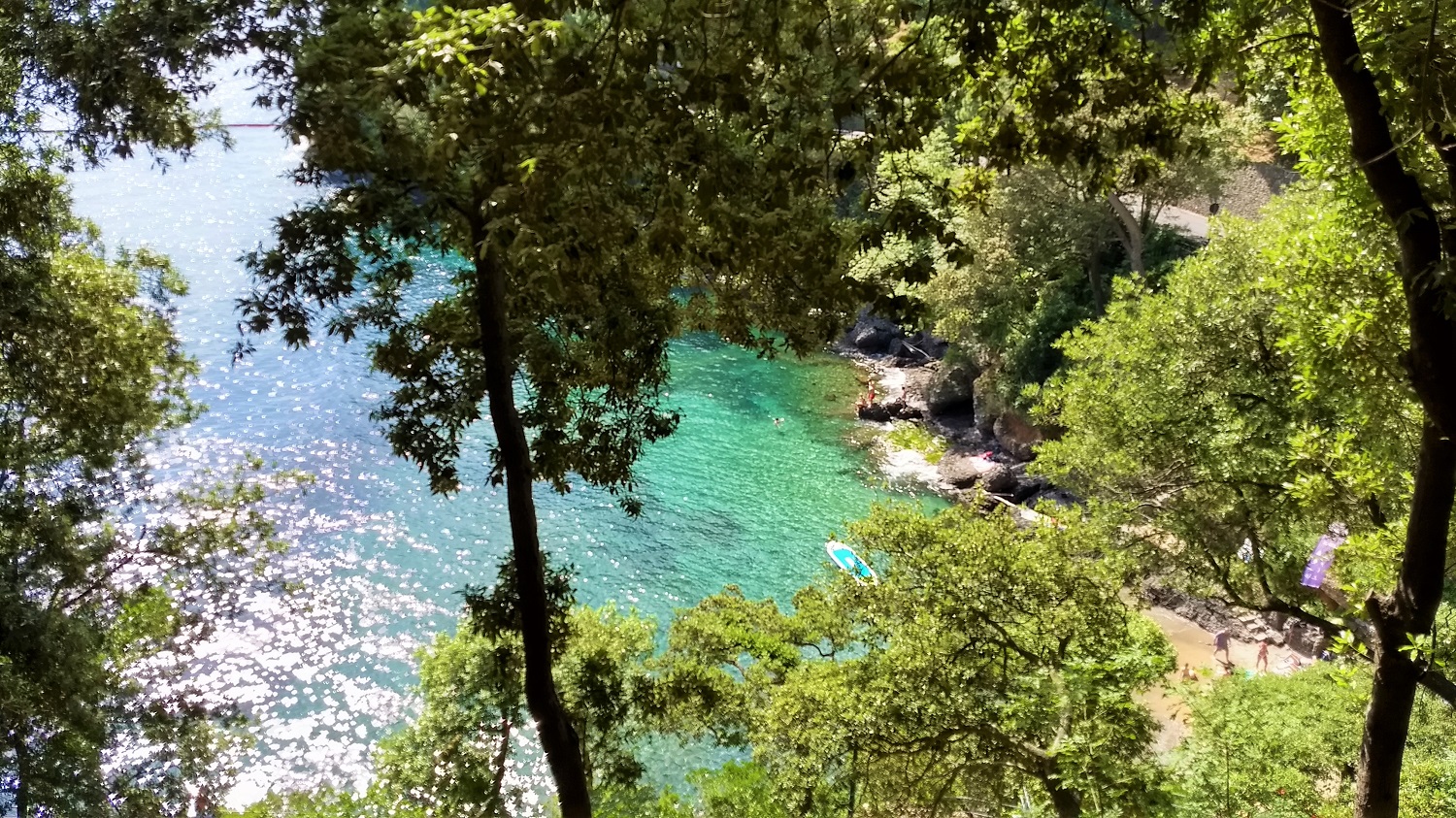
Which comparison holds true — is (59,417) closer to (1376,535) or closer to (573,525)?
(1376,535)

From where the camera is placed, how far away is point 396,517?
20.0 meters

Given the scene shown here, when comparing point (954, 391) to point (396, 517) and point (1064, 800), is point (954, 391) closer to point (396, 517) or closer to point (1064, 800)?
point (396, 517)

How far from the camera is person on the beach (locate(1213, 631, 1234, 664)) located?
15.3m

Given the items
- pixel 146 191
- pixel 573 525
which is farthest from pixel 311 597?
pixel 146 191

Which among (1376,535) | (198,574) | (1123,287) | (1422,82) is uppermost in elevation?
(1123,287)

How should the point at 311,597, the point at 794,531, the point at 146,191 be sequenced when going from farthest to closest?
the point at 146,191, the point at 794,531, the point at 311,597

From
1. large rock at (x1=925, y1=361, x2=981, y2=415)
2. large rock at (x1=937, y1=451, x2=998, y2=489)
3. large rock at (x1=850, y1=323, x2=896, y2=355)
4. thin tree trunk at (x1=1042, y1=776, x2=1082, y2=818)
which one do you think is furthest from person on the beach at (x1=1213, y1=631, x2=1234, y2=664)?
large rock at (x1=850, y1=323, x2=896, y2=355)

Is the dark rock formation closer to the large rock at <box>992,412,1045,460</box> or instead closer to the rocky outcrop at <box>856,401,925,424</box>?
the rocky outcrop at <box>856,401,925,424</box>

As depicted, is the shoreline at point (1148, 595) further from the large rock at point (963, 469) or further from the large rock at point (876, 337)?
the large rock at point (876, 337)

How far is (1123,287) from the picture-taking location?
13938mm

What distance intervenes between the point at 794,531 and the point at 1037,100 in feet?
53.0

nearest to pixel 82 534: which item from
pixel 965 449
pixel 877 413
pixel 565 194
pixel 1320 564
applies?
pixel 565 194

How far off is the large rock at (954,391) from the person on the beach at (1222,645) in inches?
423


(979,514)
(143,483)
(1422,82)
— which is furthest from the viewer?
(979,514)
